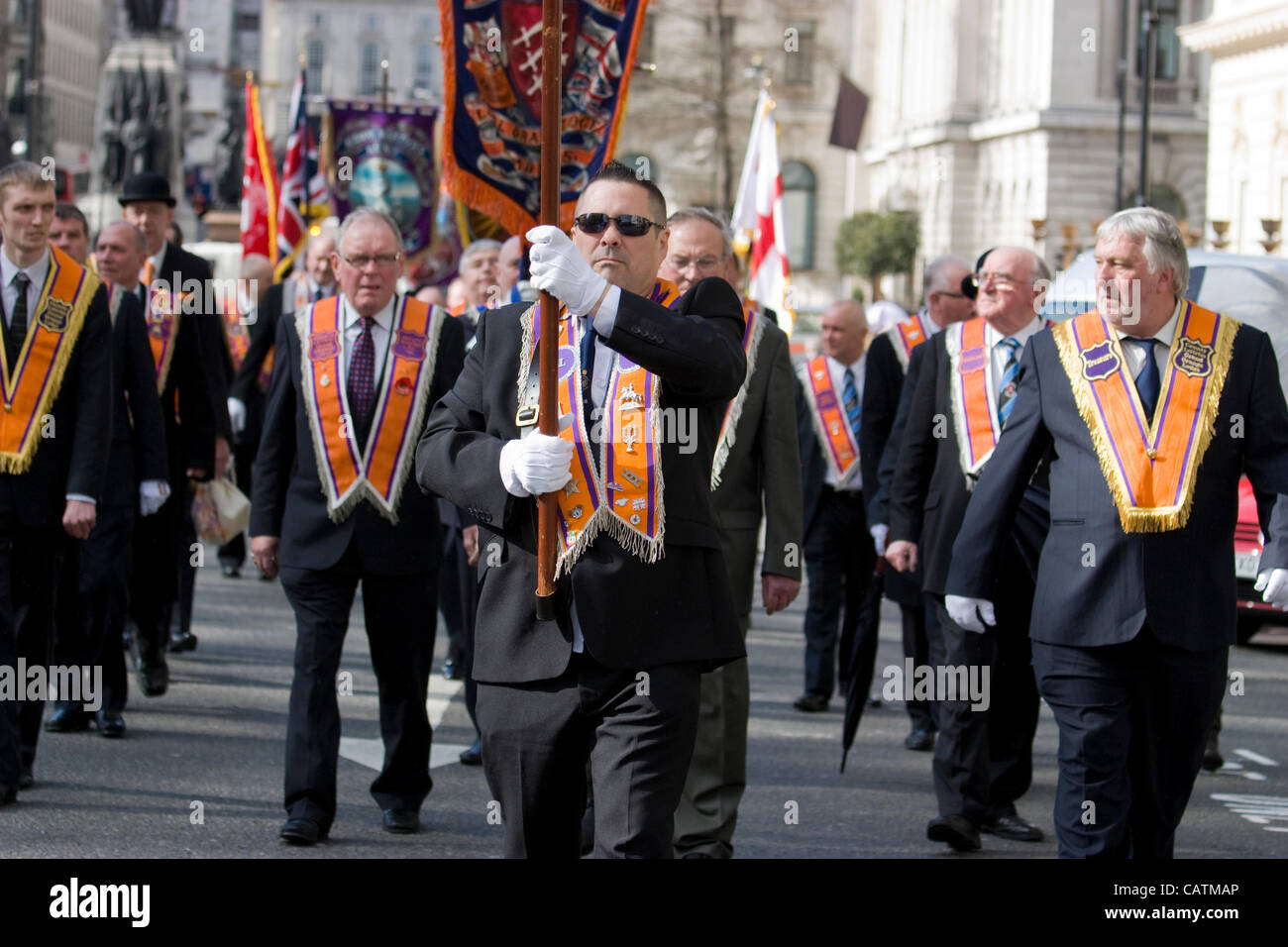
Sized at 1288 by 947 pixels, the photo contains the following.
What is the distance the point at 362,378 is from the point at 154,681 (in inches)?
121

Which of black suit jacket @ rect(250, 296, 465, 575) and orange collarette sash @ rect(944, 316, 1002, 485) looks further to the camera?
orange collarette sash @ rect(944, 316, 1002, 485)

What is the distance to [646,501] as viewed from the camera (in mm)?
4801

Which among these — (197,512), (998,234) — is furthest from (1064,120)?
(197,512)

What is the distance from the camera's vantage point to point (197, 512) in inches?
469

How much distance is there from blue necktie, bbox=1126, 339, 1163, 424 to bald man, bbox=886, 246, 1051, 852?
163cm

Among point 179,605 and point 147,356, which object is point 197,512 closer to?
point 179,605

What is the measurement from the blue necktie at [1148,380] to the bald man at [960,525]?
1.63 metres

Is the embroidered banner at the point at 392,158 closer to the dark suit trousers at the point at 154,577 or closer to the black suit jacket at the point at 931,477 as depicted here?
the dark suit trousers at the point at 154,577

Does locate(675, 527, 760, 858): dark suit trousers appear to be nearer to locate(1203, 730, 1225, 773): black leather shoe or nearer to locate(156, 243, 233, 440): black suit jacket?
locate(1203, 730, 1225, 773): black leather shoe

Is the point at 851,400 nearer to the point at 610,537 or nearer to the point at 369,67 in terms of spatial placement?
the point at 610,537

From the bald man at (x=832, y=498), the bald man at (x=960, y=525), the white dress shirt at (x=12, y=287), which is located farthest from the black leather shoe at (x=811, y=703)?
the white dress shirt at (x=12, y=287)

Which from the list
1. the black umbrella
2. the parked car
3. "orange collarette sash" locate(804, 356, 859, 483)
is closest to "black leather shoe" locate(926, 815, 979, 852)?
the black umbrella

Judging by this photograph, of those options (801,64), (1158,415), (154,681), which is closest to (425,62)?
(801,64)

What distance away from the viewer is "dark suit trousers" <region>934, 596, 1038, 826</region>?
7.57 m
